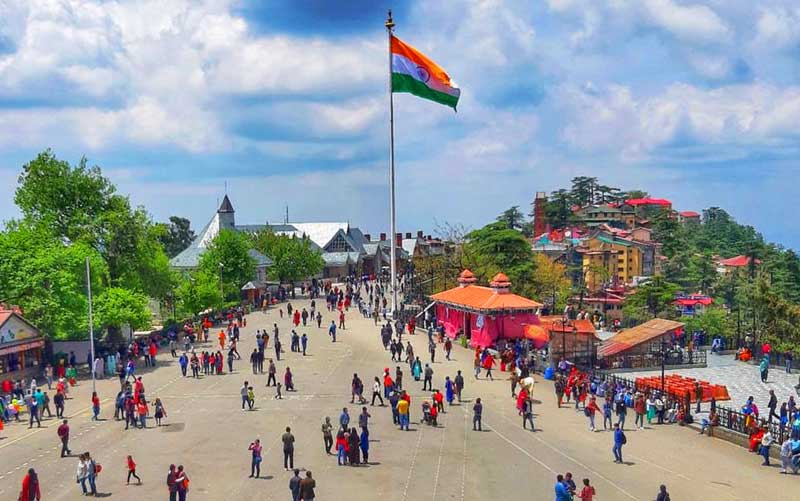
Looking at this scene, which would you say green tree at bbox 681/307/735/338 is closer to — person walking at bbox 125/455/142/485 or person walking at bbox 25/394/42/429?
person walking at bbox 25/394/42/429

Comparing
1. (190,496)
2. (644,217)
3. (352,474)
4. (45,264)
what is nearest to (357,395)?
(352,474)

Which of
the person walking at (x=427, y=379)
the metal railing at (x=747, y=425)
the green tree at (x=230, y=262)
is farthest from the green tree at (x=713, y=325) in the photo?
the green tree at (x=230, y=262)

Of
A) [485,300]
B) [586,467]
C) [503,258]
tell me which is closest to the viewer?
[586,467]

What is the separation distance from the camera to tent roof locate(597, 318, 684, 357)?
132 ft

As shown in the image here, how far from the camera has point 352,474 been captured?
2108cm

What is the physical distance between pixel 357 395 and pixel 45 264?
61.8ft

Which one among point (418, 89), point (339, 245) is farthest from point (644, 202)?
point (418, 89)

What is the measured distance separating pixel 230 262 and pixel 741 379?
40.9 metres

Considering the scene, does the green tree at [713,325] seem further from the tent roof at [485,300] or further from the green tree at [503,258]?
the tent roof at [485,300]

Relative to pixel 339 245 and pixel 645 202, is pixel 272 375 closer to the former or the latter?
pixel 339 245

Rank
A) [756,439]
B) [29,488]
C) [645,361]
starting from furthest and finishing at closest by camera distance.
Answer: [645,361], [756,439], [29,488]

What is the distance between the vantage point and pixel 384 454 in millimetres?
22938

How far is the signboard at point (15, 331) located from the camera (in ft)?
111

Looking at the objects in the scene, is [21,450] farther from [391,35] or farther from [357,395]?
[391,35]
